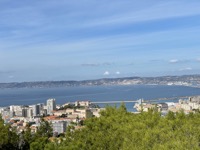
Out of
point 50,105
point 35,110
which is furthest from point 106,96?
point 35,110

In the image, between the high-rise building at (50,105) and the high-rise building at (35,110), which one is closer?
the high-rise building at (35,110)

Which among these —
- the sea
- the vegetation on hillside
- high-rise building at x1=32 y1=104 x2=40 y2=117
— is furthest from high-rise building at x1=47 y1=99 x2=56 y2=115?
the vegetation on hillside

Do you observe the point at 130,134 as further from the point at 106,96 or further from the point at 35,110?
the point at 106,96

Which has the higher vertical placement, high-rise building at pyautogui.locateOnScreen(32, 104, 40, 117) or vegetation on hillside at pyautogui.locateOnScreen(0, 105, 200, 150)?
vegetation on hillside at pyautogui.locateOnScreen(0, 105, 200, 150)

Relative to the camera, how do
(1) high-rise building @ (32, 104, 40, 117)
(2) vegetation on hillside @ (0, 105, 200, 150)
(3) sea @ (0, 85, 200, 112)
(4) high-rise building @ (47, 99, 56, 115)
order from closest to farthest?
(2) vegetation on hillside @ (0, 105, 200, 150)
(1) high-rise building @ (32, 104, 40, 117)
(4) high-rise building @ (47, 99, 56, 115)
(3) sea @ (0, 85, 200, 112)

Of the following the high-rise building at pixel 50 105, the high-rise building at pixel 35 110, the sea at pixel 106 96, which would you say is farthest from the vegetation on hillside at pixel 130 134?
the sea at pixel 106 96

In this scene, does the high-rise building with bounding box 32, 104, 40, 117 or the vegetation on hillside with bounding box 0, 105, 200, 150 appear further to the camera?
the high-rise building with bounding box 32, 104, 40, 117

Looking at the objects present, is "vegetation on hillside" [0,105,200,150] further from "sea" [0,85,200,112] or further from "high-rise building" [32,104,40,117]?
"sea" [0,85,200,112]

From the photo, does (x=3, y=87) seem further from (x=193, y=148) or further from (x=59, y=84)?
(x=193, y=148)

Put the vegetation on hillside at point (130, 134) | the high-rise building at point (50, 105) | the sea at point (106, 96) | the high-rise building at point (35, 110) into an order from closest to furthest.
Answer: the vegetation on hillside at point (130, 134)
the high-rise building at point (35, 110)
the high-rise building at point (50, 105)
the sea at point (106, 96)

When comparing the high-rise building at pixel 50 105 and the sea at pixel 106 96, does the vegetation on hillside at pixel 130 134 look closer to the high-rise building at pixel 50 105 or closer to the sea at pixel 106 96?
the high-rise building at pixel 50 105

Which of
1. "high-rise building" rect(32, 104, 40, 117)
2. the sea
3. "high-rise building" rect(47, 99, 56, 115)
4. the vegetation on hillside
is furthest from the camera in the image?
the sea

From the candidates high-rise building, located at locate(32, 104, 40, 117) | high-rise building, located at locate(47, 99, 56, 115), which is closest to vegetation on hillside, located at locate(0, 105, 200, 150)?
high-rise building, located at locate(32, 104, 40, 117)
